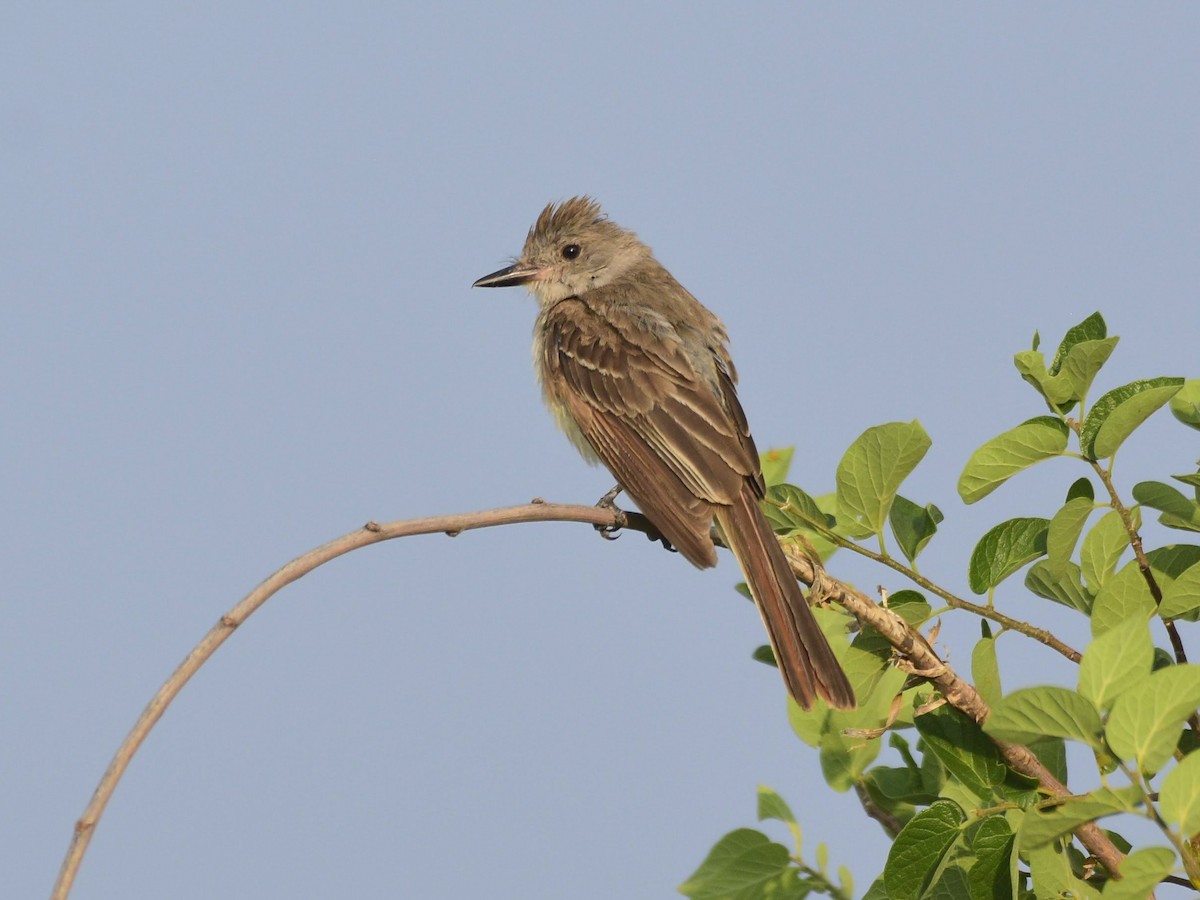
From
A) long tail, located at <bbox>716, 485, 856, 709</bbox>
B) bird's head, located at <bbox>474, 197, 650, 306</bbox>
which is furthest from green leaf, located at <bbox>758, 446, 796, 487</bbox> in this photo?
bird's head, located at <bbox>474, 197, 650, 306</bbox>

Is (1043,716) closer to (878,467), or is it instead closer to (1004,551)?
(1004,551)

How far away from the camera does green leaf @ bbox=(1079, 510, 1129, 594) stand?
3.16 meters

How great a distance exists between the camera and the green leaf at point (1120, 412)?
117 inches

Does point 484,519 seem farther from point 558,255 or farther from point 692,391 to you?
point 558,255

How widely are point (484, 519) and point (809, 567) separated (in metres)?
0.93

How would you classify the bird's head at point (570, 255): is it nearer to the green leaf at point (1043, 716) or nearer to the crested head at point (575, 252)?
the crested head at point (575, 252)

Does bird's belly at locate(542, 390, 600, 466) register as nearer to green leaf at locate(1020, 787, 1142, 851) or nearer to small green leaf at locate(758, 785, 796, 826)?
small green leaf at locate(758, 785, 796, 826)

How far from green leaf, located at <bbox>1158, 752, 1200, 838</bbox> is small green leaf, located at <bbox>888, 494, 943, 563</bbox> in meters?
1.19

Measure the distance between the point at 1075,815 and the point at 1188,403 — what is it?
1.32 m

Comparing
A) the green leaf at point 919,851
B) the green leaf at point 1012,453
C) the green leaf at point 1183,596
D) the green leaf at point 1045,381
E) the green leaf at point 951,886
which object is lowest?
the green leaf at point 951,886

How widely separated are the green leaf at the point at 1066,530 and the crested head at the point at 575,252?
4.14 metres

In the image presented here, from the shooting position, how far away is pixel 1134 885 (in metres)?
2.30

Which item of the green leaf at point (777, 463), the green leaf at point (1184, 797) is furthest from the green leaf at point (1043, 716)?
the green leaf at point (777, 463)

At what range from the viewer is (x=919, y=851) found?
273cm
